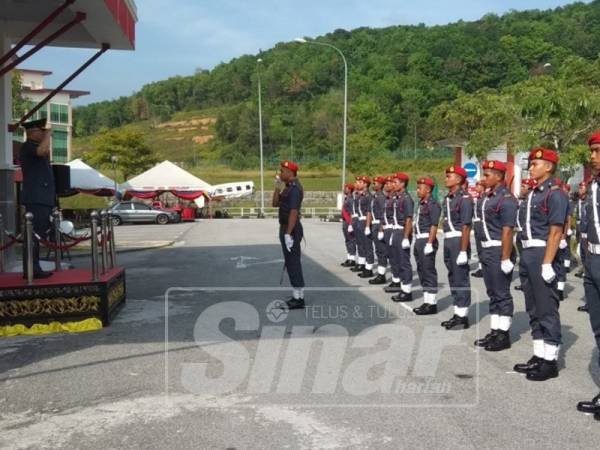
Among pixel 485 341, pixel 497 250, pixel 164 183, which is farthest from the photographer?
pixel 164 183

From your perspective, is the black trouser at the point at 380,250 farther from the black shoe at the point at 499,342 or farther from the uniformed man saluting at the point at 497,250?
the black shoe at the point at 499,342

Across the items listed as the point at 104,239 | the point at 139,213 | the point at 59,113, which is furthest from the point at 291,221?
the point at 59,113

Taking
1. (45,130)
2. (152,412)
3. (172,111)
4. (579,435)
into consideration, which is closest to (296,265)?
(45,130)

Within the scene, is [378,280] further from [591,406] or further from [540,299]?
[591,406]

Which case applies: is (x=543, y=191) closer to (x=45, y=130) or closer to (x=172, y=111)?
(x=45, y=130)

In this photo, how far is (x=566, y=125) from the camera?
596 inches

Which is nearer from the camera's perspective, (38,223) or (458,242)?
(458,242)

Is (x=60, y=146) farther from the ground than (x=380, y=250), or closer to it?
farther from the ground

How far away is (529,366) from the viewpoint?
6.00 metres

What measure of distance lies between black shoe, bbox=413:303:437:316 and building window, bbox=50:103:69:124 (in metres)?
81.8

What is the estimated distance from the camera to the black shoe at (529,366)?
5.97 meters

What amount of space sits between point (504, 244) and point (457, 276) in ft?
3.86

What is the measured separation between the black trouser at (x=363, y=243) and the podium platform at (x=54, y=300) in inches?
239

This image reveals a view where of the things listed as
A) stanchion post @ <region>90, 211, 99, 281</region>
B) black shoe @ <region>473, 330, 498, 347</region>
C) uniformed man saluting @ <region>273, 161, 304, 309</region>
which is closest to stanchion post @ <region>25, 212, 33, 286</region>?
stanchion post @ <region>90, 211, 99, 281</region>
